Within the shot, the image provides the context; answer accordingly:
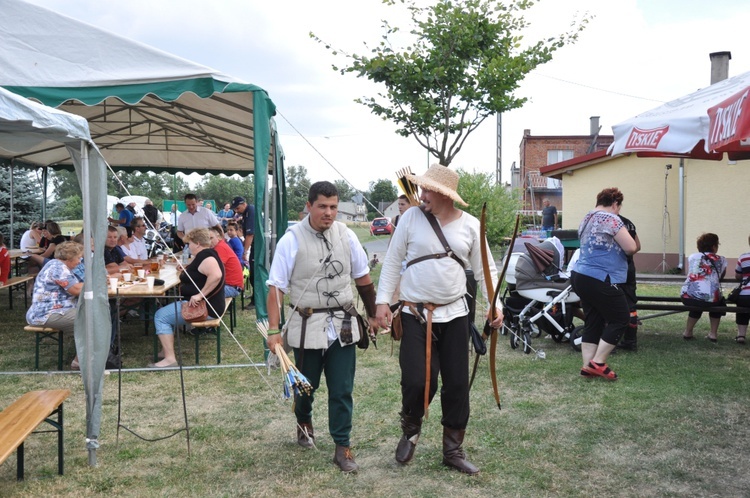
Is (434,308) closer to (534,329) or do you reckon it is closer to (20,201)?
(534,329)

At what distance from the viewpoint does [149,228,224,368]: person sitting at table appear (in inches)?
268

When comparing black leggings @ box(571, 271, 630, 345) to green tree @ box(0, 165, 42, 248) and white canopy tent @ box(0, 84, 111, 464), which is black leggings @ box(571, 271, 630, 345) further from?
green tree @ box(0, 165, 42, 248)

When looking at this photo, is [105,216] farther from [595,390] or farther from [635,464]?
[595,390]

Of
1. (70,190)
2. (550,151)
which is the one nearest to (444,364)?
(70,190)

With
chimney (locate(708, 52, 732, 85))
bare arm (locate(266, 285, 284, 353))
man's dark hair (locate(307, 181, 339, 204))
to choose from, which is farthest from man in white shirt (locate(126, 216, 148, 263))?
chimney (locate(708, 52, 732, 85))

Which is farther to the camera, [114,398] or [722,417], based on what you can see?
[114,398]

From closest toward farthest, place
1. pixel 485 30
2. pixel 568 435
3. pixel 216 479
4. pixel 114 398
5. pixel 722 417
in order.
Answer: pixel 216 479 < pixel 568 435 < pixel 722 417 < pixel 114 398 < pixel 485 30

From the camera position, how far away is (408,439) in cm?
425

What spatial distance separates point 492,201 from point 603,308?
1508 centimetres

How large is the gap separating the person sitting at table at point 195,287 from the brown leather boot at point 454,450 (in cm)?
326

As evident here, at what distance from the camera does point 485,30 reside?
13719 millimetres

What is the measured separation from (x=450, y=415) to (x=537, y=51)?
1164cm

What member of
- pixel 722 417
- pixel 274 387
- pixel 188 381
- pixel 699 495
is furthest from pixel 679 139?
pixel 188 381

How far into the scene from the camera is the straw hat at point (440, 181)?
13.3 feet
